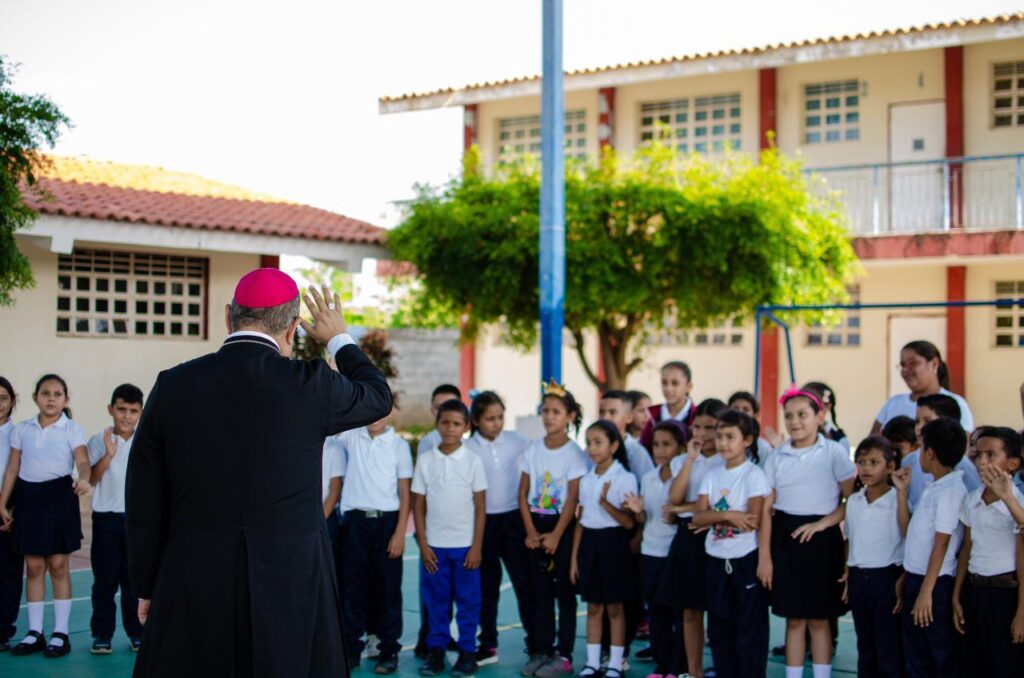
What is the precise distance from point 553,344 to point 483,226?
465 cm

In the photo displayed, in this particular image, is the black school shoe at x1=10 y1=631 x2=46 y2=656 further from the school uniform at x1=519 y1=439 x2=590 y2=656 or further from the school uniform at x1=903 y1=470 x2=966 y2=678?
the school uniform at x1=903 y1=470 x2=966 y2=678

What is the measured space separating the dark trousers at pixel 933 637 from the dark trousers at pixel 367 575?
270cm

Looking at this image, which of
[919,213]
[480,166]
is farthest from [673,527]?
[919,213]

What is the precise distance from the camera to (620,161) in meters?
14.6

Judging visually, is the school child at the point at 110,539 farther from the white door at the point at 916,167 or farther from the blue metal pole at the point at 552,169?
the white door at the point at 916,167

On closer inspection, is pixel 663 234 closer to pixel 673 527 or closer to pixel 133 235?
pixel 133 235

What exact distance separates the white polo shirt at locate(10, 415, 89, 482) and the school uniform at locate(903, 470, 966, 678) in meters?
4.50

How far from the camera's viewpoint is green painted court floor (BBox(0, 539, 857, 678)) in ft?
20.2

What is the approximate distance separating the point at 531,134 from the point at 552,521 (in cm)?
1553

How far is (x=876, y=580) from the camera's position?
17.8 feet

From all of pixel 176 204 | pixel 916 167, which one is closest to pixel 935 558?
pixel 176 204

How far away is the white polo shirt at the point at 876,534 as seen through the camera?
5.42 m

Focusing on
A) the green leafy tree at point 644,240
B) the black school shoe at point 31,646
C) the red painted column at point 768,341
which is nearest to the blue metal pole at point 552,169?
the green leafy tree at point 644,240

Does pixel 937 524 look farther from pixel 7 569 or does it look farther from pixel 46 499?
pixel 7 569
